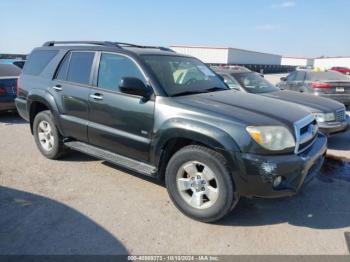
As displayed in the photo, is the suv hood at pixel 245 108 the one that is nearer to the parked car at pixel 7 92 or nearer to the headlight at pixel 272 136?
the headlight at pixel 272 136

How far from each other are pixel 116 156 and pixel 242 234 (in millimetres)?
1956

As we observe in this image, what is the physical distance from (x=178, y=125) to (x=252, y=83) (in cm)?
457

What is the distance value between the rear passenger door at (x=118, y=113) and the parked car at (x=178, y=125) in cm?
1

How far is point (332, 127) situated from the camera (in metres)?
6.50

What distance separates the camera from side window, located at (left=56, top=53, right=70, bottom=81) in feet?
17.2

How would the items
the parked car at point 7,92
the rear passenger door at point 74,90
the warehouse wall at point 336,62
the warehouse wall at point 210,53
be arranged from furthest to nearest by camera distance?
the warehouse wall at point 336,62 < the warehouse wall at point 210,53 < the parked car at point 7,92 < the rear passenger door at point 74,90

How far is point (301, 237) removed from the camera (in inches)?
136

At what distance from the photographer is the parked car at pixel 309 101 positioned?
21.3 feet

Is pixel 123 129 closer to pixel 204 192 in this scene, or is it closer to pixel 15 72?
pixel 204 192

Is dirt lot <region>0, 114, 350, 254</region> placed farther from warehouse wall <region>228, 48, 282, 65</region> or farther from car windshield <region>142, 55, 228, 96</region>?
warehouse wall <region>228, 48, 282, 65</region>

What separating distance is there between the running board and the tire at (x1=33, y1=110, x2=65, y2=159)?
0.85 ft

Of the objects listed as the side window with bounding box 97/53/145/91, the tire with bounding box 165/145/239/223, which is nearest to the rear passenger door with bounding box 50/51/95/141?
A: the side window with bounding box 97/53/145/91

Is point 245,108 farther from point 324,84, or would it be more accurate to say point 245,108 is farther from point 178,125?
point 324,84

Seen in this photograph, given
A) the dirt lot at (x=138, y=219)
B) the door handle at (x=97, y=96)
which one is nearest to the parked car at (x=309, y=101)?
the dirt lot at (x=138, y=219)
